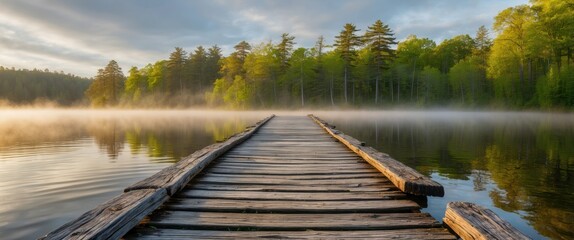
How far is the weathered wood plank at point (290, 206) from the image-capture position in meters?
3.90

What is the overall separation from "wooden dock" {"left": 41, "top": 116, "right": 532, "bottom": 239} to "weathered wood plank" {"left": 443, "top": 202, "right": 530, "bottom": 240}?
0.14 m

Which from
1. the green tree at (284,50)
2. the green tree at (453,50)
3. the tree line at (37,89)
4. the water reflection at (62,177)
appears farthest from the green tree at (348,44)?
the tree line at (37,89)

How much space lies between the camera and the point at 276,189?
4.91 m

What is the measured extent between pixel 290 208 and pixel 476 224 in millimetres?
1859

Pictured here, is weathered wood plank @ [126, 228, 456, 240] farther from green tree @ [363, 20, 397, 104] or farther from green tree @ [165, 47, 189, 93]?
green tree @ [165, 47, 189, 93]

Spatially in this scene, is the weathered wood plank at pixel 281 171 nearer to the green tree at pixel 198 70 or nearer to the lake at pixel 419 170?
the lake at pixel 419 170

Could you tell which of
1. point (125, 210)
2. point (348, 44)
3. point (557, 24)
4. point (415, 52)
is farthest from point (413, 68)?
point (125, 210)

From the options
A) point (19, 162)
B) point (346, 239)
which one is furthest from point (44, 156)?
Result: point (346, 239)

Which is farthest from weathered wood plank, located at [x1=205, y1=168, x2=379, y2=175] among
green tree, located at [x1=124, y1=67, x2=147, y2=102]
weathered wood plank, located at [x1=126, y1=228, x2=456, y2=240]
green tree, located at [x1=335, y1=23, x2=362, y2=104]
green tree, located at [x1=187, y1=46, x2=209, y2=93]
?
green tree, located at [x1=124, y1=67, x2=147, y2=102]

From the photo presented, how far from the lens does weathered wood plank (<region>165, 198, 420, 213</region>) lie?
3.90 m

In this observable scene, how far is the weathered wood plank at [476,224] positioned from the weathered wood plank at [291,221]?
0.28m

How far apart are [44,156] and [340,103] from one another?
4835 cm

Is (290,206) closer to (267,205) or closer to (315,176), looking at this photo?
(267,205)

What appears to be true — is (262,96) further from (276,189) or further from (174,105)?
(276,189)
